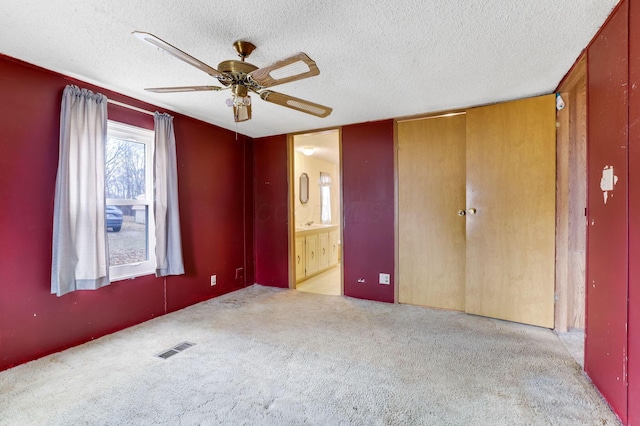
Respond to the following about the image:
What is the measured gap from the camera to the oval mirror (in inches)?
207

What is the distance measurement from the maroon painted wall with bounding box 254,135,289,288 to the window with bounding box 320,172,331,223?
1.83 metres

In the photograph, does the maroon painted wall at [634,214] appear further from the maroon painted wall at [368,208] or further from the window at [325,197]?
the window at [325,197]

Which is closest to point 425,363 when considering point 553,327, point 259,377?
point 259,377

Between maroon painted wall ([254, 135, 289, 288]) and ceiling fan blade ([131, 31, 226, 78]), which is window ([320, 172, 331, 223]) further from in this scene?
ceiling fan blade ([131, 31, 226, 78])

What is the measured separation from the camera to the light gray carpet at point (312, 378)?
1.55 metres

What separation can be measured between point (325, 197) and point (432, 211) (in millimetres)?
3008

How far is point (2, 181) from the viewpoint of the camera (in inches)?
78.5

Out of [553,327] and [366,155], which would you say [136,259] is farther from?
[553,327]

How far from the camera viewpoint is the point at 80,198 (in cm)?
230

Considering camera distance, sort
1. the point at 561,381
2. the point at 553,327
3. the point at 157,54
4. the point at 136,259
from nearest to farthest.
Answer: the point at 561,381
the point at 157,54
the point at 553,327
the point at 136,259

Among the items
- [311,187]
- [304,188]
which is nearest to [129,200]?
[304,188]

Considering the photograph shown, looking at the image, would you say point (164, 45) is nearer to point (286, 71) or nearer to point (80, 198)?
point (286, 71)

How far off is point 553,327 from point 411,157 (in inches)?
82.1

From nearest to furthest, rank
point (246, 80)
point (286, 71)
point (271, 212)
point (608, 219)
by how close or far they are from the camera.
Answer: point (608, 219), point (246, 80), point (286, 71), point (271, 212)
